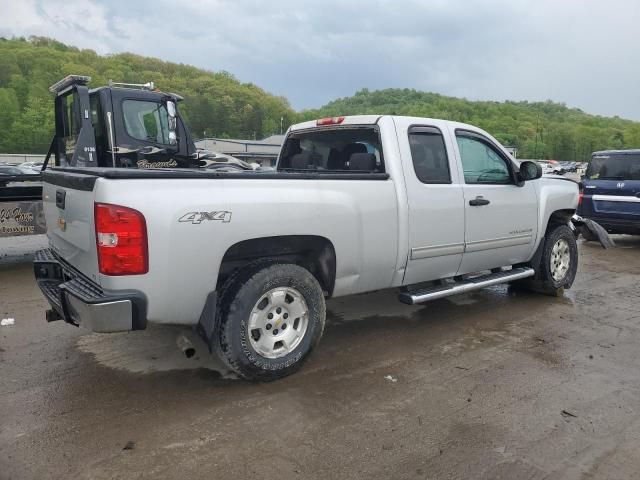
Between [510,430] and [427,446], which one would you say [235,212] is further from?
[510,430]

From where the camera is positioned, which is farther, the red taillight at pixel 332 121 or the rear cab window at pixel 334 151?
the red taillight at pixel 332 121

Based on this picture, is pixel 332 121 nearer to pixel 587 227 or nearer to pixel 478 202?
pixel 478 202

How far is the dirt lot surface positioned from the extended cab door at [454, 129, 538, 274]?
746 millimetres

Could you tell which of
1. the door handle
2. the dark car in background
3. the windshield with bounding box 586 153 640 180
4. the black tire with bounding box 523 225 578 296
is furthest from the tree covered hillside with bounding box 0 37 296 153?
the door handle

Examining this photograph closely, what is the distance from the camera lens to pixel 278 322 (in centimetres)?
371

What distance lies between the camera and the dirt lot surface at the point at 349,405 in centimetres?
276

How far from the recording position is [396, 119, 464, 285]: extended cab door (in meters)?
4.39

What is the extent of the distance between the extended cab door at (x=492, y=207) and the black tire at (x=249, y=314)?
1.91 metres

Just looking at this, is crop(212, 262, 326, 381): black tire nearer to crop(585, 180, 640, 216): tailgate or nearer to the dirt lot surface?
the dirt lot surface

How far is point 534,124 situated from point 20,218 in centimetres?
13486

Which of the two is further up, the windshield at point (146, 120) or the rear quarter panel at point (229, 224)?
the windshield at point (146, 120)

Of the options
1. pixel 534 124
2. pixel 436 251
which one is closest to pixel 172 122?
pixel 436 251

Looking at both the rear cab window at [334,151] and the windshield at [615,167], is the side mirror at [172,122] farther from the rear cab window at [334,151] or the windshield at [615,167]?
the windshield at [615,167]

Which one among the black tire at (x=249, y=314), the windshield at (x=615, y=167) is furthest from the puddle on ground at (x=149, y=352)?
the windshield at (x=615, y=167)
